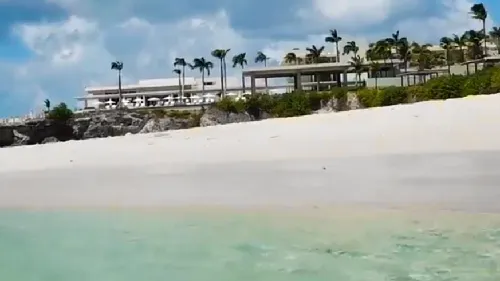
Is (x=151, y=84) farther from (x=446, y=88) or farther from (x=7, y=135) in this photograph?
(x=446, y=88)

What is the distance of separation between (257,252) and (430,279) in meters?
2.21

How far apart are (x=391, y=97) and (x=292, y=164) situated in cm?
3536

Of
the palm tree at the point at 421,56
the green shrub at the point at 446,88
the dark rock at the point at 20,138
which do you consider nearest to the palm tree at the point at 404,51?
the palm tree at the point at 421,56

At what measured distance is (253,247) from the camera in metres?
8.30

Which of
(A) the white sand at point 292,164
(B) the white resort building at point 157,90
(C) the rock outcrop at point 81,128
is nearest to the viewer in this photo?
(A) the white sand at point 292,164

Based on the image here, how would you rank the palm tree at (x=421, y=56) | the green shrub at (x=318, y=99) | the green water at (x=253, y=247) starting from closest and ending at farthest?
the green water at (x=253, y=247) → the green shrub at (x=318, y=99) → the palm tree at (x=421, y=56)

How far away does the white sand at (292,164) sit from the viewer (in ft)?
38.2

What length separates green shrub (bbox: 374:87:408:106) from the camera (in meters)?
47.8

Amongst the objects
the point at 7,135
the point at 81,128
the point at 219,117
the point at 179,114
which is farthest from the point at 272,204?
the point at 7,135

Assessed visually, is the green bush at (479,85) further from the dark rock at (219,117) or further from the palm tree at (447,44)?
the palm tree at (447,44)

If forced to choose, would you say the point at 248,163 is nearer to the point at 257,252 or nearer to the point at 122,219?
the point at 122,219

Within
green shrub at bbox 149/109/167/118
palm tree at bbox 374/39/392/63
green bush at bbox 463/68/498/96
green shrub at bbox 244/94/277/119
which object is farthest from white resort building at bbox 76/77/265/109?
green bush at bbox 463/68/498/96

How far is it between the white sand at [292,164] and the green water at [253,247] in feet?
4.07

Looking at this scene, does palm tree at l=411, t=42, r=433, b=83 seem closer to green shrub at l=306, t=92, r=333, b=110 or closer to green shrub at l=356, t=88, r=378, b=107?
green shrub at l=306, t=92, r=333, b=110
